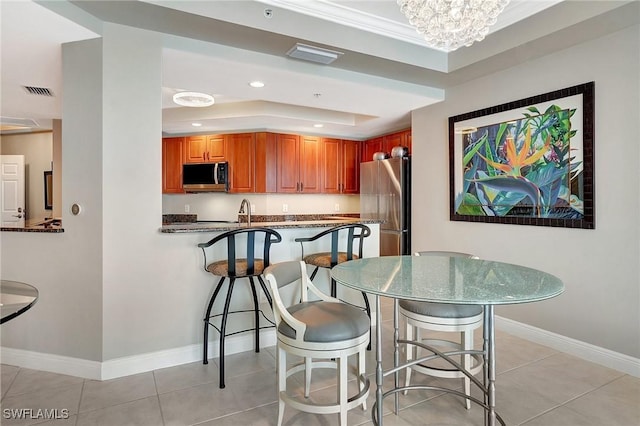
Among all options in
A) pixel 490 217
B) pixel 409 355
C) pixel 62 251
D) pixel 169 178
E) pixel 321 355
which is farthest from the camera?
pixel 169 178

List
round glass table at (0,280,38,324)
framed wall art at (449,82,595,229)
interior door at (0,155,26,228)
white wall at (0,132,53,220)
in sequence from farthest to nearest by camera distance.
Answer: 1. white wall at (0,132,53,220)
2. interior door at (0,155,26,228)
3. framed wall art at (449,82,595,229)
4. round glass table at (0,280,38,324)

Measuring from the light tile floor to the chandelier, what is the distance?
2.08m

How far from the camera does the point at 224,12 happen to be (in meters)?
2.25

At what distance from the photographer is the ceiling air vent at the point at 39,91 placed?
11.4 feet

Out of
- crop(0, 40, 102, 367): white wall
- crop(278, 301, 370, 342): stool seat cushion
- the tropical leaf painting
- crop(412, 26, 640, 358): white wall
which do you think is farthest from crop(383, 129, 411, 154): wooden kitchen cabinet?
crop(0, 40, 102, 367): white wall

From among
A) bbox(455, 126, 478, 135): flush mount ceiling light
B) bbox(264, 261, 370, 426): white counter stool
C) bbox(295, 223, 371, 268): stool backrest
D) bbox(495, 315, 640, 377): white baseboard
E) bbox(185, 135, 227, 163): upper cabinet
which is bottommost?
bbox(495, 315, 640, 377): white baseboard

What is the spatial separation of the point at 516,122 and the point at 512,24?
78 centimetres

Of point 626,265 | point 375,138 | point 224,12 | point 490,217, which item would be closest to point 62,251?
point 224,12

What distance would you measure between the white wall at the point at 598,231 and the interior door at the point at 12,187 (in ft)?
24.0

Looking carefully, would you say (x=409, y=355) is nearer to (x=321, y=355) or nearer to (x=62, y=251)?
(x=321, y=355)

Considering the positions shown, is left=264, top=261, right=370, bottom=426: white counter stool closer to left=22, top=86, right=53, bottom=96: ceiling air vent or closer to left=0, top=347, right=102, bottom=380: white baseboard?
left=0, top=347, right=102, bottom=380: white baseboard

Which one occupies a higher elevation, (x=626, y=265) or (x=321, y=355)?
(x=626, y=265)

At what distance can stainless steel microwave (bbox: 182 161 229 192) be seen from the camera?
5.27 metres

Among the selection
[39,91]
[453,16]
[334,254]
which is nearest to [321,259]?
[334,254]
